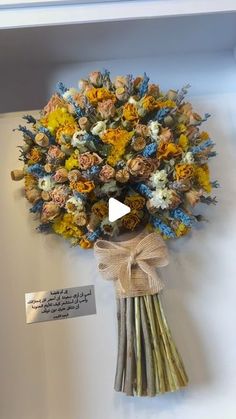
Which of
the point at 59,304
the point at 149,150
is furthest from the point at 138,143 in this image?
the point at 59,304

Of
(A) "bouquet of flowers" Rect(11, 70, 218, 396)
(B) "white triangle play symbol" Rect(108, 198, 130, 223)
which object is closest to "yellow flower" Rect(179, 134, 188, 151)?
(A) "bouquet of flowers" Rect(11, 70, 218, 396)

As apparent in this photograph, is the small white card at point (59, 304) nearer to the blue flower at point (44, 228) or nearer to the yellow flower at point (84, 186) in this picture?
the blue flower at point (44, 228)

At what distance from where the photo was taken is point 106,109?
998 millimetres

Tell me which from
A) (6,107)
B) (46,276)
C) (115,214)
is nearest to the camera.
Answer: (115,214)

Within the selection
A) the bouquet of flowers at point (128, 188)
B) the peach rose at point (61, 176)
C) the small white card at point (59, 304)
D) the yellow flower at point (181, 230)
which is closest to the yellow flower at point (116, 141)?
the bouquet of flowers at point (128, 188)

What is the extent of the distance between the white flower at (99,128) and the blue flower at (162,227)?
0.79 ft

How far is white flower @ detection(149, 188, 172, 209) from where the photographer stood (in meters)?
0.99

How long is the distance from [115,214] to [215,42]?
2.09ft

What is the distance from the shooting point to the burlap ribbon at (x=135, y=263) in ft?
3.24

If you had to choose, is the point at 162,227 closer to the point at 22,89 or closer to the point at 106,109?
the point at 106,109

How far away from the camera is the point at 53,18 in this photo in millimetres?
983

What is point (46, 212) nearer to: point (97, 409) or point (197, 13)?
point (97, 409)

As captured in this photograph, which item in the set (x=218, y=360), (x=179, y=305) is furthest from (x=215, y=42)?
(x=218, y=360)

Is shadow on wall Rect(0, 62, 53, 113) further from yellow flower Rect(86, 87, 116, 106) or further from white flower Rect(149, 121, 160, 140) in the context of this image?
white flower Rect(149, 121, 160, 140)
